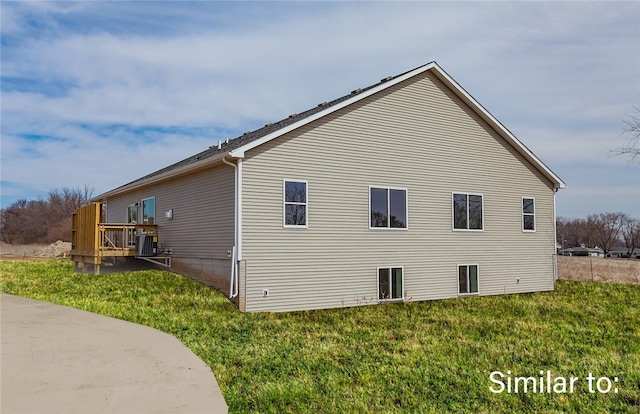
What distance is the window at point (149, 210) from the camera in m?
18.1

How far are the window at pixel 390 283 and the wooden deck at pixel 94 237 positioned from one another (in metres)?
7.76

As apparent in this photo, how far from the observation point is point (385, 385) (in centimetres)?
643

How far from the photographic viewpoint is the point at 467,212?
1628 centimetres

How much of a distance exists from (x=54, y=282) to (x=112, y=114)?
11.8m

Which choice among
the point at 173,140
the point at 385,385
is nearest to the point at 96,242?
the point at 385,385

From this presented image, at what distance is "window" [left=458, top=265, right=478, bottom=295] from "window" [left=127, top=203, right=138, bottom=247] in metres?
11.5

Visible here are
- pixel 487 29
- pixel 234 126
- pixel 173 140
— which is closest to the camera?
pixel 487 29

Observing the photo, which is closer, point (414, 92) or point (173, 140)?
point (414, 92)

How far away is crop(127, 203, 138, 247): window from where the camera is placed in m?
19.5

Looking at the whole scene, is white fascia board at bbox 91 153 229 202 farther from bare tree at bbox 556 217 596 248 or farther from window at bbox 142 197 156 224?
bare tree at bbox 556 217 596 248

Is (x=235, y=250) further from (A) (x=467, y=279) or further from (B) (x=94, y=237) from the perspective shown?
(A) (x=467, y=279)

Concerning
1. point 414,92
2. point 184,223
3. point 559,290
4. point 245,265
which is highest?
point 414,92

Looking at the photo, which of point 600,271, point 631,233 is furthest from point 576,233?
point 600,271

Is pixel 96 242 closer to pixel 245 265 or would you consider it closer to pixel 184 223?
pixel 184 223
